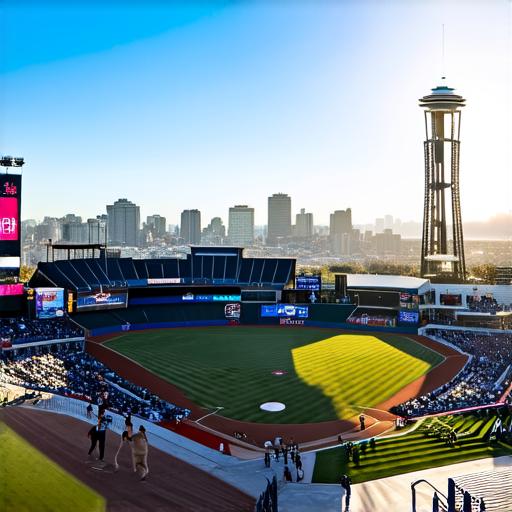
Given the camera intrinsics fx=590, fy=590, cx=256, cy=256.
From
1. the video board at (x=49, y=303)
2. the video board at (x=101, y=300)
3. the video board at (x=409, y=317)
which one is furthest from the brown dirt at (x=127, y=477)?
the video board at (x=409, y=317)

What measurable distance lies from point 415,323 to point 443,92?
51.8 meters

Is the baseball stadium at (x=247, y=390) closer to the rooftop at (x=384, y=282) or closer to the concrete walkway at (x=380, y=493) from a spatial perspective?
the concrete walkway at (x=380, y=493)

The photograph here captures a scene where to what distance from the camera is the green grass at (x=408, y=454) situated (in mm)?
25688

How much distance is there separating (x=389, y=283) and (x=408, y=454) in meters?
56.6

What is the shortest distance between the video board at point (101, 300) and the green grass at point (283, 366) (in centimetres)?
592

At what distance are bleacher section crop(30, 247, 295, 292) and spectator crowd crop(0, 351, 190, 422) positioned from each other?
77.8 ft

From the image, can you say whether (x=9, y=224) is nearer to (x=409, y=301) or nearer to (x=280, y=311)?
(x=280, y=311)

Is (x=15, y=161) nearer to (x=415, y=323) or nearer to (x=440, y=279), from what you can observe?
(x=415, y=323)

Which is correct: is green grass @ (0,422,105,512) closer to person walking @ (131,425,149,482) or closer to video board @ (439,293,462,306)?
person walking @ (131,425,149,482)

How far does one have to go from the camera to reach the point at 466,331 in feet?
237

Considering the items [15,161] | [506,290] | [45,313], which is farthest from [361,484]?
[506,290]

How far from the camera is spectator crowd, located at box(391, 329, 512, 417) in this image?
1529 inches

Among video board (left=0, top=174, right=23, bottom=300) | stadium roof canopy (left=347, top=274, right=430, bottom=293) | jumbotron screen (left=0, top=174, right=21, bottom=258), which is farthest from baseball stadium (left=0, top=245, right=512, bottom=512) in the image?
jumbotron screen (left=0, top=174, right=21, bottom=258)

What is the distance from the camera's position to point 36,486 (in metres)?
15.1
